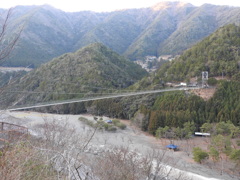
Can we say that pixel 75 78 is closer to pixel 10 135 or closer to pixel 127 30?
pixel 10 135

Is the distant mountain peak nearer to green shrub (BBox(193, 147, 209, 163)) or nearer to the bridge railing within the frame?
green shrub (BBox(193, 147, 209, 163))

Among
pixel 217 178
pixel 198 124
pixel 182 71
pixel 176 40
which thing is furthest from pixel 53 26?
pixel 217 178

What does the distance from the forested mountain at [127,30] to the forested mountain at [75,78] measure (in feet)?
31.4

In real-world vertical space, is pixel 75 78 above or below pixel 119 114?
above

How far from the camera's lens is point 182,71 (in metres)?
22.6

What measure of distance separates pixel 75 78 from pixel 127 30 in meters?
75.3

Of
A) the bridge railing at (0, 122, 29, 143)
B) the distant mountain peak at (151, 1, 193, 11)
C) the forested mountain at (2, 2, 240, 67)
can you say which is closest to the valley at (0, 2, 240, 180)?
the bridge railing at (0, 122, 29, 143)

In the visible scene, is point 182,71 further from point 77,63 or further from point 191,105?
point 77,63

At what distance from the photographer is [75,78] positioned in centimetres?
2981

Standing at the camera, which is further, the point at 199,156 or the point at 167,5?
the point at 167,5

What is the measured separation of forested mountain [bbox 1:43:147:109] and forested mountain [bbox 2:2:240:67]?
31.4 ft

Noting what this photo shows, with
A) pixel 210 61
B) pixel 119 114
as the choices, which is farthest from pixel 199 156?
pixel 210 61

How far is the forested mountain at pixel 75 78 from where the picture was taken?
27.0 m

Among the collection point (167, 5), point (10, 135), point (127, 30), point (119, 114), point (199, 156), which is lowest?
point (119, 114)
